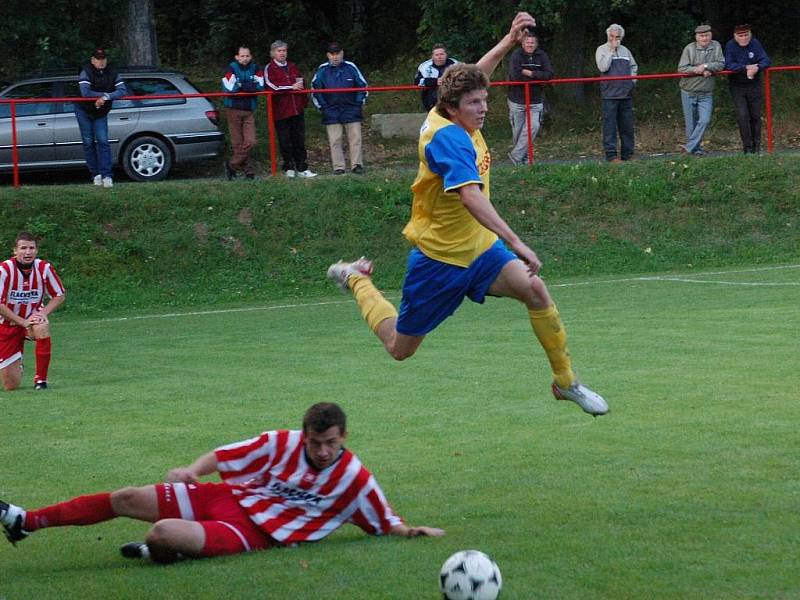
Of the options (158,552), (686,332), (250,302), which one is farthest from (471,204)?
(250,302)

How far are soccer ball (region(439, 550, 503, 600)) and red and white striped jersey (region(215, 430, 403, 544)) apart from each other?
103 cm

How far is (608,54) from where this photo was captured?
846 inches

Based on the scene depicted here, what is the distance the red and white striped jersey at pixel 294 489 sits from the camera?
6.41 metres

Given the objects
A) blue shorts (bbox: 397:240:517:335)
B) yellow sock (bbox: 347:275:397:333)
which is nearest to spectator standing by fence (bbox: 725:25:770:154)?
yellow sock (bbox: 347:275:397:333)

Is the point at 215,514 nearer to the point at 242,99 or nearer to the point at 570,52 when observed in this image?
the point at 242,99

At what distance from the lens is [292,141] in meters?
21.9

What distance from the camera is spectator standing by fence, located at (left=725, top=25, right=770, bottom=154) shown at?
2144cm

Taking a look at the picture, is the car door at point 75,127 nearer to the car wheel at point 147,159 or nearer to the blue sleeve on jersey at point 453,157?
the car wheel at point 147,159

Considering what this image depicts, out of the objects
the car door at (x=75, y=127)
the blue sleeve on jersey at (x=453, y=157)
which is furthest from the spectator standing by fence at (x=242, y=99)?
the blue sleeve on jersey at (x=453, y=157)

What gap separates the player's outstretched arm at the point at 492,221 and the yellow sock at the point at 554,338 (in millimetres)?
451

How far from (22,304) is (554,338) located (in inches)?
275

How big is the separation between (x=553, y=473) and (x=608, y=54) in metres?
14.9

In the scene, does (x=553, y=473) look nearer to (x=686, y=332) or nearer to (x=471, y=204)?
(x=471, y=204)

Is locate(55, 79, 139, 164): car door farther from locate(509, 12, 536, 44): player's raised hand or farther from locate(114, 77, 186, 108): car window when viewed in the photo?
locate(509, 12, 536, 44): player's raised hand
